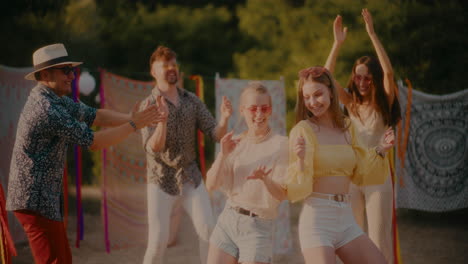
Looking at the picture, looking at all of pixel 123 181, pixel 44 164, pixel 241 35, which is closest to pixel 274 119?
pixel 123 181

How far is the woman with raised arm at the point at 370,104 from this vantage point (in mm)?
3924

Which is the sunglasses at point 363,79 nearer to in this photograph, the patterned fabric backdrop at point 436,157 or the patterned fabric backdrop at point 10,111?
the patterned fabric backdrop at point 436,157

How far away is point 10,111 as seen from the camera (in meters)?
6.41

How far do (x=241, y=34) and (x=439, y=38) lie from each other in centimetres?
754

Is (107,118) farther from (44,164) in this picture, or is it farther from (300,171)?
(300,171)

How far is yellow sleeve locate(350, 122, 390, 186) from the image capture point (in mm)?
3090

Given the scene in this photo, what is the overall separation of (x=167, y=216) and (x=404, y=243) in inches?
149

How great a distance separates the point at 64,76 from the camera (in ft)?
10.8

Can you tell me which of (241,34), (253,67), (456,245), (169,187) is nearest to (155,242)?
(169,187)

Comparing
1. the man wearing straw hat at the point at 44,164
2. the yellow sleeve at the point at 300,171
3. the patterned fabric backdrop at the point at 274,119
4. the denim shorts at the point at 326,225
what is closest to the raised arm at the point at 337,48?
the yellow sleeve at the point at 300,171

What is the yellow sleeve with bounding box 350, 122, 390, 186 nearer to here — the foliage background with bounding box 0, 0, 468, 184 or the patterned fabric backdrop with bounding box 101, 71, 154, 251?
the foliage background with bounding box 0, 0, 468, 184

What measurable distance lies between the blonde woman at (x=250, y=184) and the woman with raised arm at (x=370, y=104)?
1056 mm

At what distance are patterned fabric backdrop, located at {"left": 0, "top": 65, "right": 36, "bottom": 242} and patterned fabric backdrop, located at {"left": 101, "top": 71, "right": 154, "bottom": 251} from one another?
100cm

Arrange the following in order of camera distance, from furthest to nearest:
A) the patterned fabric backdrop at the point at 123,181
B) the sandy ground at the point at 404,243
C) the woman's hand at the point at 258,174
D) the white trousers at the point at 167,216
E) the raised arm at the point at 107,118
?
the patterned fabric backdrop at the point at 123,181 → the sandy ground at the point at 404,243 → the white trousers at the point at 167,216 → the raised arm at the point at 107,118 → the woman's hand at the point at 258,174
